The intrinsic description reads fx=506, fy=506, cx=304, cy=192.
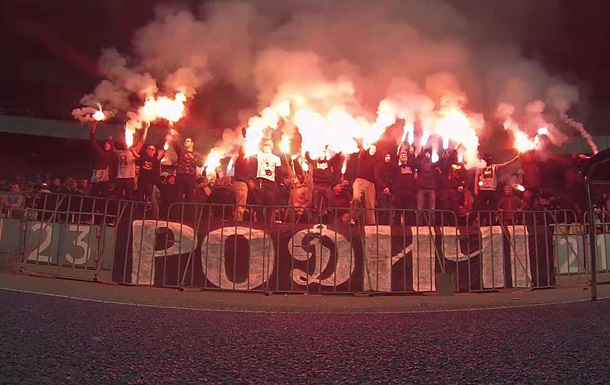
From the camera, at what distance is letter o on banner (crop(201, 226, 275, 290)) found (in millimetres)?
5973

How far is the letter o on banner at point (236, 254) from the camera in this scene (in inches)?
235

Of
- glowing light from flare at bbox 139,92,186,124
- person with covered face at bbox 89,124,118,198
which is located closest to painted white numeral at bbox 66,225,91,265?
person with covered face at bbox 89,124,118,198

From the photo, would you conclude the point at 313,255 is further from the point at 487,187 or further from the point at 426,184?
the point at 487,187

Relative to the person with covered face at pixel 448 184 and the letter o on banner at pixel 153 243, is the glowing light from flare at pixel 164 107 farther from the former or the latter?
the person with covered face at pixel 448 184

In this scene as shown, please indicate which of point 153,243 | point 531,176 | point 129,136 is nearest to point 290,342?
point 153,243

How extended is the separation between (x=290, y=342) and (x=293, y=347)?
0.14m

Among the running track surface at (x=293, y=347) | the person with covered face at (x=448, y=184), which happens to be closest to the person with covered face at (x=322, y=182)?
the person with covered face at (x=448, y=184)

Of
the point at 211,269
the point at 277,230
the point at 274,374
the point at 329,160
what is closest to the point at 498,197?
the point at 329,160

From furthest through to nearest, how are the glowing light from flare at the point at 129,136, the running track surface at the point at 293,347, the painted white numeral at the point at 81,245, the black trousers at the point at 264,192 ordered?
the black trousers at the point at 264,192, the glowing light from flare at the point at 129,136, the painted white numeral at the point at 81,245, the running track surface at the point at 293,347

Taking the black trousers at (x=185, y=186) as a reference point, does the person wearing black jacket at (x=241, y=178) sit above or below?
above

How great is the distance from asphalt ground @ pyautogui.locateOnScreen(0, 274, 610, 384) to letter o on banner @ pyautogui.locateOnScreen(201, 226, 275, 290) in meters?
1.01

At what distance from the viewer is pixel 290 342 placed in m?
2.93

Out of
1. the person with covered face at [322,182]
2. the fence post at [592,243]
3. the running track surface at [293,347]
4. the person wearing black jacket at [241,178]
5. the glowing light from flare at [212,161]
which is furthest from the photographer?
the glowing light from flare at [212,161]

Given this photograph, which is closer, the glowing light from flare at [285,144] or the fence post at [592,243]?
the fence post at [592,243]
